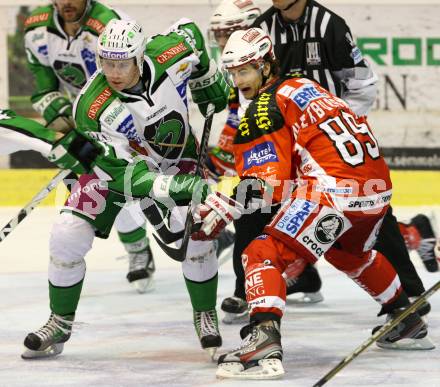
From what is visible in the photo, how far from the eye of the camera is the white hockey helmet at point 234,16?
18.3 ft

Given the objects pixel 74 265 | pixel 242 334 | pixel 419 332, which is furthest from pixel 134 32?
pixel 419 332

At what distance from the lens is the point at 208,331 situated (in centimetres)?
452

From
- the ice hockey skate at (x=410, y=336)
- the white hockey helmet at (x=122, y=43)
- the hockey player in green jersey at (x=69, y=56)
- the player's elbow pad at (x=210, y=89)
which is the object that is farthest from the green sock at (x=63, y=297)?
the hockey player in green jersey at (x=69, y=56)

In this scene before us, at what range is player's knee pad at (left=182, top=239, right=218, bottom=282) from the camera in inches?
178

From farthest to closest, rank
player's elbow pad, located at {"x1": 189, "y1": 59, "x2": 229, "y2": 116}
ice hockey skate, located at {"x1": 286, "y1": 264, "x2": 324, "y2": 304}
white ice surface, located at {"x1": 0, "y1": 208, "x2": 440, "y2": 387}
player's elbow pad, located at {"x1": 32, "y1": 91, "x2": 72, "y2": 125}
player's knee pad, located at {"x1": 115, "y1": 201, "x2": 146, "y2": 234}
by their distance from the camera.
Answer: player's elbow pad, located at {"x1": 32, "y1": 91, "x2": 72, "y2": 125} → player's knee pad, located at {"x1": 115, "y1": 201, "x2": 146, "y2": 234} → ice hockey skate, located at {"x1": 286, "y1": 264, "x2": 324, "y2": 304} → player's elbow pad, located at {"x1": 189, "y1": 59, "x2": 229, "y2": 116} → white ice surface, located at {"x1": 0, "y1": 208, "x2": 440, "y2": 387}

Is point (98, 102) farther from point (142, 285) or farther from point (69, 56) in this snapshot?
point (69, 56)

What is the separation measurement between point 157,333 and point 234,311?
15.5 inches

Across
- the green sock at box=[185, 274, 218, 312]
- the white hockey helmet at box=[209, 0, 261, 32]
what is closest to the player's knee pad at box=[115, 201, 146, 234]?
the white hockey helmet at box=[209, 0, 261, 32]

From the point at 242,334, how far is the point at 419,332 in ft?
2.13

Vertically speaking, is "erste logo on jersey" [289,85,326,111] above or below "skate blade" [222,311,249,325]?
above

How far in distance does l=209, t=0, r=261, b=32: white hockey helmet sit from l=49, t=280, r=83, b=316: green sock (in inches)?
63.0

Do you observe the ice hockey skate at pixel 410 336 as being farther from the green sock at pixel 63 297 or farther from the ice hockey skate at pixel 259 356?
the green sock at pixel 63 297

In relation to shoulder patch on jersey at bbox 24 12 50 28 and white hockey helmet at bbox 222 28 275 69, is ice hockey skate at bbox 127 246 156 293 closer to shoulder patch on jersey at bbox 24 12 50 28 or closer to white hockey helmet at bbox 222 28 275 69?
shoulder patch on jersey at bbox 24 12 50 28

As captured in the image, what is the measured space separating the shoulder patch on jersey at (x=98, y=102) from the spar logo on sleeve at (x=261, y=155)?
588mm
